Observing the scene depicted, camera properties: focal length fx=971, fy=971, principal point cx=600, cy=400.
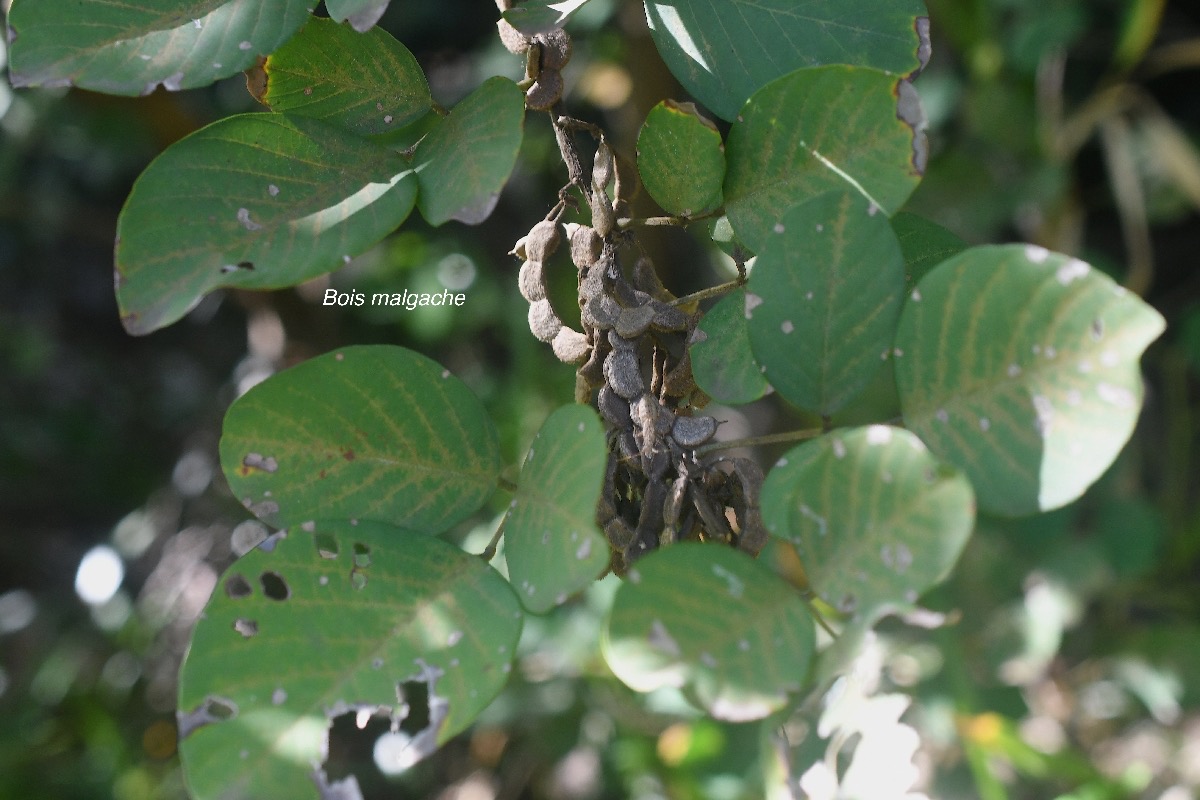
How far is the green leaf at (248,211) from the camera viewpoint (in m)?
0.43

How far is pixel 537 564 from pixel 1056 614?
4.46 ft

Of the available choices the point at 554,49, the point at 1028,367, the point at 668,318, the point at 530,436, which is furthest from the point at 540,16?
the point at 530,436

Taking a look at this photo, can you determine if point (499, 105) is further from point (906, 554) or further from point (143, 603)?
point (143, 603)

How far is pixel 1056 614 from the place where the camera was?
1.53 meters

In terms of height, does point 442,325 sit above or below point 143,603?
above

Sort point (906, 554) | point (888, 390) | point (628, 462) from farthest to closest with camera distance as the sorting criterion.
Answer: point (888, 390) → point (628, 462) → point (906, 554)

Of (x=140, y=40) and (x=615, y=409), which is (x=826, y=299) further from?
(x=140, y=40)

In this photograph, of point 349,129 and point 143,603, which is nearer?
point 349,129

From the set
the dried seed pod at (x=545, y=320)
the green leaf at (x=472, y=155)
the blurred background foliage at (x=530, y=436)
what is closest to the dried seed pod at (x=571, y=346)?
the dried seed pod at (x=545, y=320)

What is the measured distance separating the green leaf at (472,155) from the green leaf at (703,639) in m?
0.17

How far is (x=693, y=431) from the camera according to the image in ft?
1.55

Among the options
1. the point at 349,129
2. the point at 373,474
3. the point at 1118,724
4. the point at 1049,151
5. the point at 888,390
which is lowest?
the point at 1118,724

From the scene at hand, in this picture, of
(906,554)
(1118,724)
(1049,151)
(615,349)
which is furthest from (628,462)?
Result: (1118,724)

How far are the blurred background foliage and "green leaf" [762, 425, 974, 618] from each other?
31.6 inches
